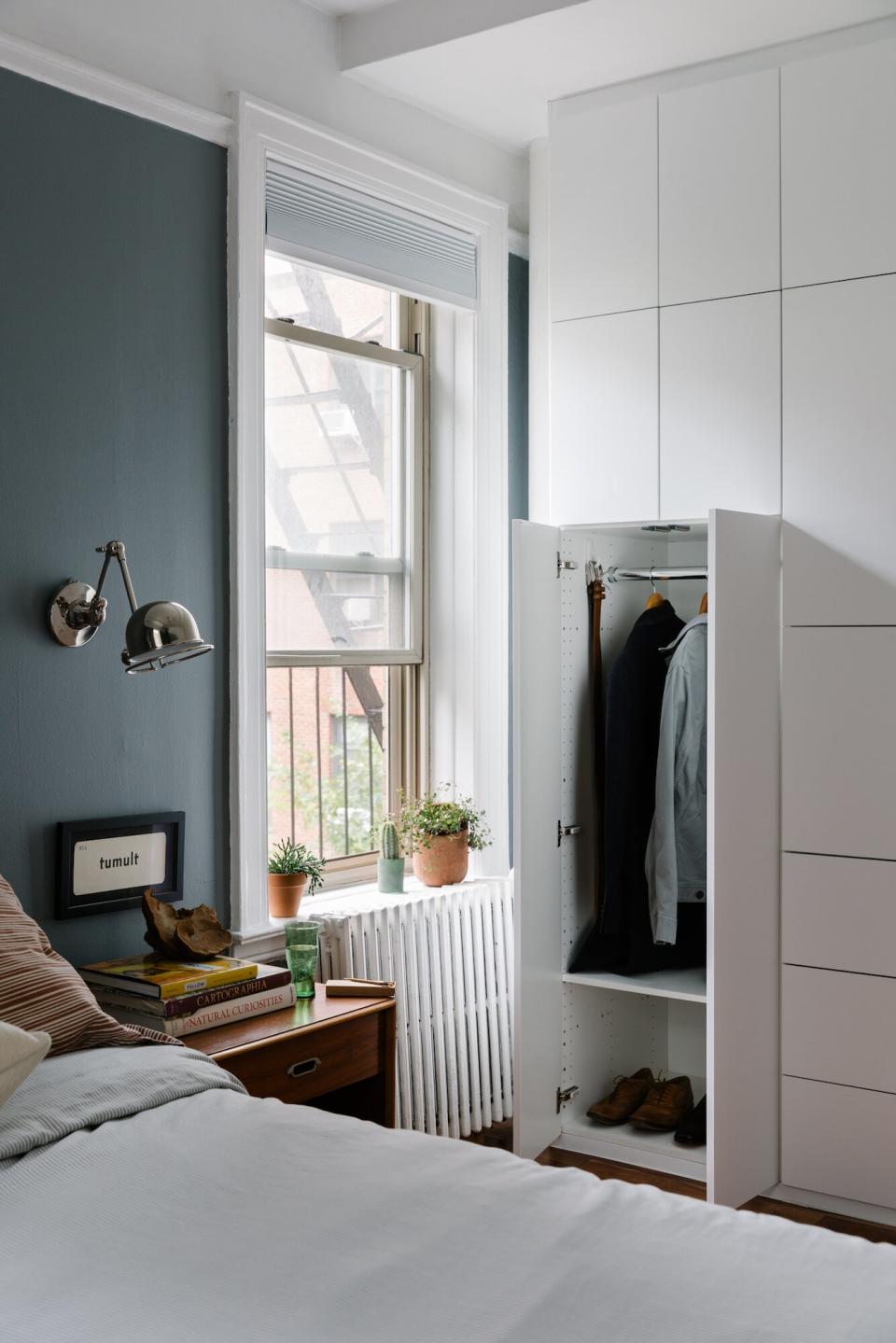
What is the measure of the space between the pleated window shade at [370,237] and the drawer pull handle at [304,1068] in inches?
78.2

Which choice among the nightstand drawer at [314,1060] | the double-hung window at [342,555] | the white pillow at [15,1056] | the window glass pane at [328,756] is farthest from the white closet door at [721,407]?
the white pillow at [15,1056]

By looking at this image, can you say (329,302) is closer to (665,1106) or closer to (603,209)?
(603,209)

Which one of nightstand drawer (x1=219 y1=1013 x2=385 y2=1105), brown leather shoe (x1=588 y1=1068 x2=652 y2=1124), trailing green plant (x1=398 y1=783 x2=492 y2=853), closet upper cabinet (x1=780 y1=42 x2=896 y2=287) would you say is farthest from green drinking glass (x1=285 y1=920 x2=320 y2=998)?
closet upper cabinet (x1=780 y1=42 x2=896 y2=287)

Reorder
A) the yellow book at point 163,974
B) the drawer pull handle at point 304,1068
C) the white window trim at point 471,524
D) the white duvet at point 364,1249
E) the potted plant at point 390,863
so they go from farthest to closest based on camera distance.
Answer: the white window trim at point 471,524 < the potted plant at point 390,863 < the drawer pull handle at point 304,1068 < the yellow book at point 163,974 < the white duvet at point 364,1249

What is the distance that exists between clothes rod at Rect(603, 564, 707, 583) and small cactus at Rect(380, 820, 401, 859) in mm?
939

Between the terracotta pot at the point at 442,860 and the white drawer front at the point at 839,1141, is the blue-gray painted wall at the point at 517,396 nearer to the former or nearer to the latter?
the terracotta pot at the point at 442,860

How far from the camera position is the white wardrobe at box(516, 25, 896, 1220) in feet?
10.0

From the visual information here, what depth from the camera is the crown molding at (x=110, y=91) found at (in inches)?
101

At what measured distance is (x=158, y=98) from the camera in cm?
285

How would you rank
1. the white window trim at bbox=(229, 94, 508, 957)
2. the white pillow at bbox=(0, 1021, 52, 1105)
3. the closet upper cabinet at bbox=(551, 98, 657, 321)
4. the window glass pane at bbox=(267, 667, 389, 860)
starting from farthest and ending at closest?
the white window trim at bbox=(229, 94, 508, 957)
the window glass pane at bbox=(267, 667, 389, 860)
the closet upper cabinet at bbox=(551, 98, 657, 321)
the white pillow at bbox=(0, 1021, 52, 1105)

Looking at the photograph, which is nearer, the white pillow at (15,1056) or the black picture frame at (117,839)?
the white pillow at (15,1056)

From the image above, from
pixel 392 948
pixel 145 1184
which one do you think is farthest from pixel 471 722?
pixel 145 1184

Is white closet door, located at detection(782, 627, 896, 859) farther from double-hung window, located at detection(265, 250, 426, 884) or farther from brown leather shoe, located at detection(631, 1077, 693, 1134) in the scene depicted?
double-hung window, located at detection(265, 250, 426, 884)

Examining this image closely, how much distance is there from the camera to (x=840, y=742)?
10.2 feet
